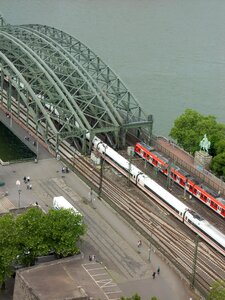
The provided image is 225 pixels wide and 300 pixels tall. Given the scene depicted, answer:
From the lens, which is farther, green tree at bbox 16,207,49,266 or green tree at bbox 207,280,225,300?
green tree at bbox 16,207,49,266

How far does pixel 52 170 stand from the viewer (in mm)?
70500

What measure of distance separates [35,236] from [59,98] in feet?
106

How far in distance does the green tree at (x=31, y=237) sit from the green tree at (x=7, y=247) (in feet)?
1.84

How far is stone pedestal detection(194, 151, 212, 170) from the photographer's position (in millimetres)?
70375

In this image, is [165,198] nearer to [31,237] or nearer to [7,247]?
[31,237]

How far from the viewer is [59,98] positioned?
77.8 m

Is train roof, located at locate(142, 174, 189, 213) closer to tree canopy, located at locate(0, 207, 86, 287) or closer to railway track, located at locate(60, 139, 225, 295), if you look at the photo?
railway track, located at locate(60, 139, 225, 295)

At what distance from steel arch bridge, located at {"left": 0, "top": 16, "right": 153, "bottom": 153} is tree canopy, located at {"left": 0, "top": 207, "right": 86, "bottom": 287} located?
79.7 ft

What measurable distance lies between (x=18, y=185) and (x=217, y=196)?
19785 mm

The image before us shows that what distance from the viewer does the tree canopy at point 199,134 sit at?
6956 cm

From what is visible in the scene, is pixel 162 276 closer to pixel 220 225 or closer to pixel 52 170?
pixel 220 225

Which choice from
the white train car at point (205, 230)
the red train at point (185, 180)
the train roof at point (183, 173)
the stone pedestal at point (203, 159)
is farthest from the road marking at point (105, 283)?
the stone pedestal at point (203, 159)

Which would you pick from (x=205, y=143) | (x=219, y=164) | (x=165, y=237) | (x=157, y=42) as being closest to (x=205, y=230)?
(x=165, y=237)

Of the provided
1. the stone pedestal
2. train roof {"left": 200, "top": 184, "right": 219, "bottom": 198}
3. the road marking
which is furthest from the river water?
the road marking
